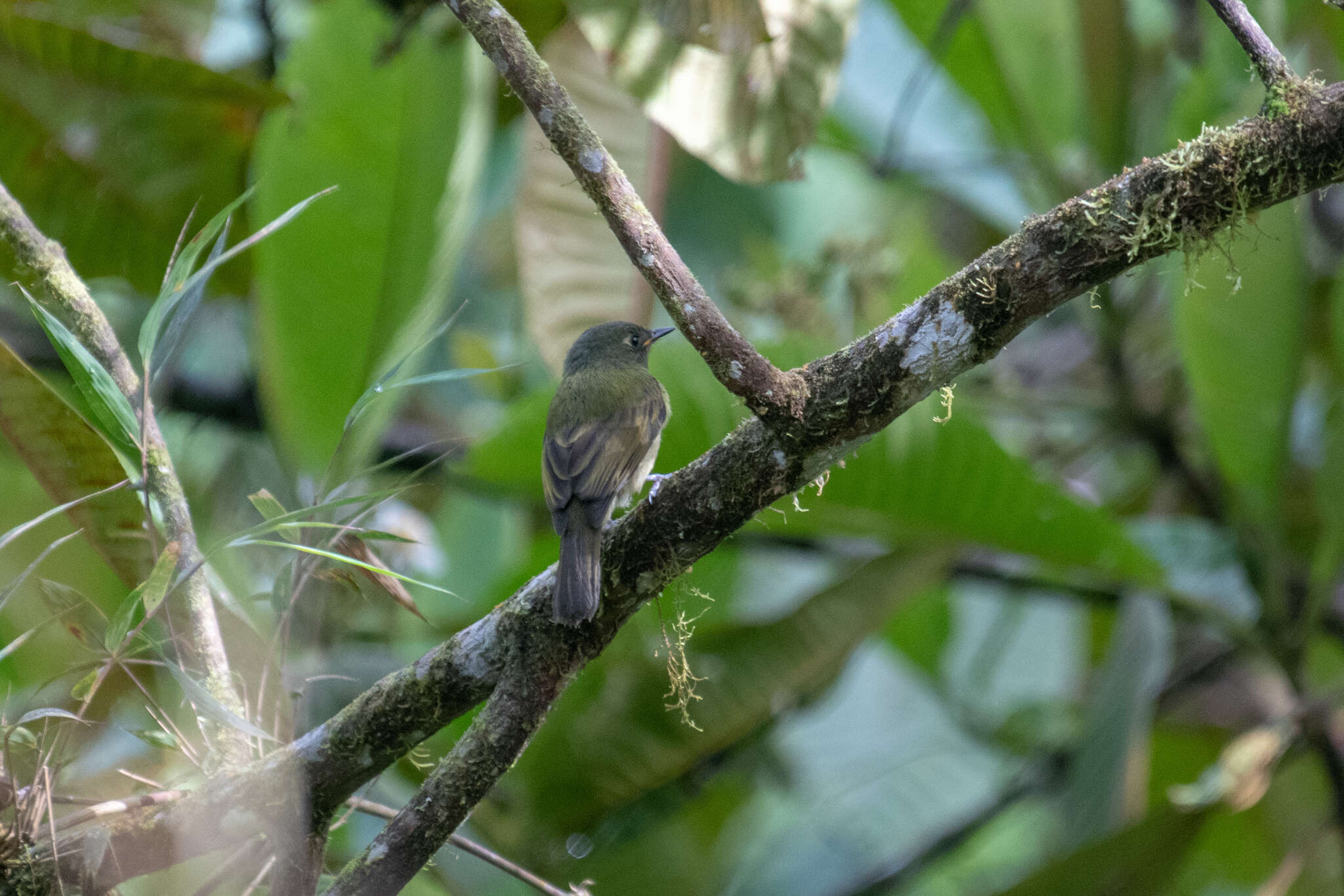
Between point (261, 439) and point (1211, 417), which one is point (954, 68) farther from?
point (261, 439)

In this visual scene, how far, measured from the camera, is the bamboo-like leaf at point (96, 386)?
1.45m

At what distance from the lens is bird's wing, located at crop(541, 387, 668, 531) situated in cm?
218

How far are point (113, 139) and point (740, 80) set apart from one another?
1924mm

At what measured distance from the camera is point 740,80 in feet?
7.79

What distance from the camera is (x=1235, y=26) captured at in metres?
1.44

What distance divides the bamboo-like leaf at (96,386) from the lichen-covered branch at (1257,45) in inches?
59.5

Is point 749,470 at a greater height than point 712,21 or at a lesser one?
lesser

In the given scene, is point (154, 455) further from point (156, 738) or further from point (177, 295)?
point (156, 738)

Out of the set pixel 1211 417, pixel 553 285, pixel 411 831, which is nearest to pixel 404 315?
pixel 553 285

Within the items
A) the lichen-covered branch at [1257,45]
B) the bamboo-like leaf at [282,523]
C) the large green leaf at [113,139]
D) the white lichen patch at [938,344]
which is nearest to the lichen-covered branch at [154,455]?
the bamboo-like leaf at [282,523]

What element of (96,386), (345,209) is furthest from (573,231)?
(96,386)

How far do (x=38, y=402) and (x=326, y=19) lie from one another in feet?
6.88

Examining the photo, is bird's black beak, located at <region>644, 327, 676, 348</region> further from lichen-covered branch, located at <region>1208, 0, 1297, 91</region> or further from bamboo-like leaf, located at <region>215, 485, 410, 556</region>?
lichen-covered branch, located at <region>1208, 0, 1297, 91</region>

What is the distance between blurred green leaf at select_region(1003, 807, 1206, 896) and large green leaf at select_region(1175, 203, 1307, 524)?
102 centimetres
